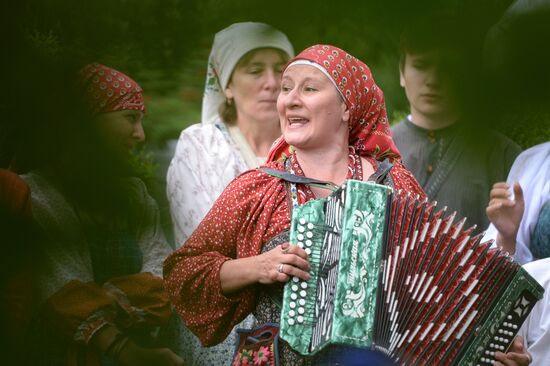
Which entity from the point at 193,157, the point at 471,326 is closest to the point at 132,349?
Result: the point at 471,326

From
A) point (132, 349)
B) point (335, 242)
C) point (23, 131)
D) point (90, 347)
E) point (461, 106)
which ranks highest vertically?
point (461, 106)

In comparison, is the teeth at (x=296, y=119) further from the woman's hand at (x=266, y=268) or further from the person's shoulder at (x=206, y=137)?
the person's shoulder at (x=206, y=137)

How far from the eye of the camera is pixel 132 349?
53.2 inches

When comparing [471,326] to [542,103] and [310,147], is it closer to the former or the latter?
[310,147]

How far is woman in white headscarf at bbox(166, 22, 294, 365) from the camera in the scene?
13.1 feet

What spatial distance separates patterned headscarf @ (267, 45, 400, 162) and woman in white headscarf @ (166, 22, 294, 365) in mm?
767

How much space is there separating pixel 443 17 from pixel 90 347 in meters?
2.70

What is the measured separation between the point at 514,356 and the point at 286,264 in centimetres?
81

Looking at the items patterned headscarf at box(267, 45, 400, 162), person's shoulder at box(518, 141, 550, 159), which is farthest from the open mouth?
person's shoulder at box(518, 141, 550, 159)

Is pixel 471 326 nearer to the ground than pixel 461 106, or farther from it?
nearer to the ground

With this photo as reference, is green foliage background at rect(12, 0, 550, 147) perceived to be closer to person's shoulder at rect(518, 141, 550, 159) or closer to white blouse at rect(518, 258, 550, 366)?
white blouse at rect(518, 258, 550, 366)

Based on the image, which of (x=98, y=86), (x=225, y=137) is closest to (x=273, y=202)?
(x=225, y=137)

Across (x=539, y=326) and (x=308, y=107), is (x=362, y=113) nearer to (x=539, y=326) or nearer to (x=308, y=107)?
(x=308, y=107)

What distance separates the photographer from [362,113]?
325 centimetres
